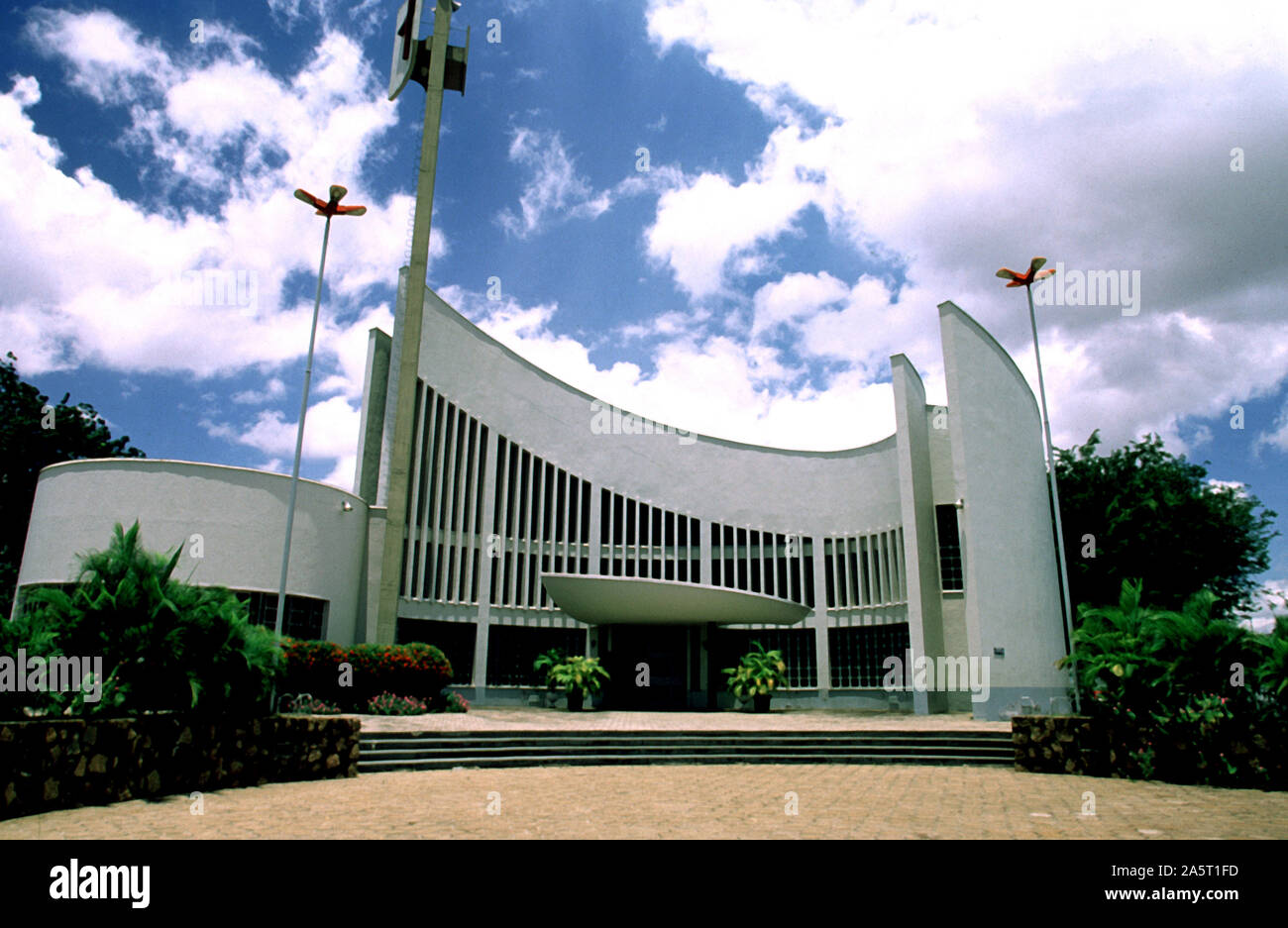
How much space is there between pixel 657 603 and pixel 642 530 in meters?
7.08

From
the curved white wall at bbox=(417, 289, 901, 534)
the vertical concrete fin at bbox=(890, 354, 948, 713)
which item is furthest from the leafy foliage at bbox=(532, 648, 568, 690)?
the vertical concrete fin at bbox=(890, 354, 948, 713)

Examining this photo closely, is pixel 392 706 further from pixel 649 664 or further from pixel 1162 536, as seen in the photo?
pixel 1162 536

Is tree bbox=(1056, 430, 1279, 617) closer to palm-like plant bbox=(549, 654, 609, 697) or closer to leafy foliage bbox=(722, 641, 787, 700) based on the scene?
leafy foliage bbox=(722, 641, 787, 700)

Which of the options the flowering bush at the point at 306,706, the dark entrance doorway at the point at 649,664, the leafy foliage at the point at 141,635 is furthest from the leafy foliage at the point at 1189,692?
the dark entrance doorway at the point at 649,664

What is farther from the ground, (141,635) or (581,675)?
(141,635)

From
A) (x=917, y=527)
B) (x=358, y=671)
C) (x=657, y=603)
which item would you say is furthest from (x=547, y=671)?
(x=917, y=527)

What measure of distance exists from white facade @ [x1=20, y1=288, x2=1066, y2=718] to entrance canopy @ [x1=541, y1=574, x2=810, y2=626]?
0.10 meters

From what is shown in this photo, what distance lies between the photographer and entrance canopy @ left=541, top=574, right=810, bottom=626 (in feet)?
77.2

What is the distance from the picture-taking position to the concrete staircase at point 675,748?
45.6 ft

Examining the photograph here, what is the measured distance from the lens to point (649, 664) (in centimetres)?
2834

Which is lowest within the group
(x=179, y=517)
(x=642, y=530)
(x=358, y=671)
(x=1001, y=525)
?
(x=358, y=671)

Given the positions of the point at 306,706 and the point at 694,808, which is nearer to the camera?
the point at 694,808
